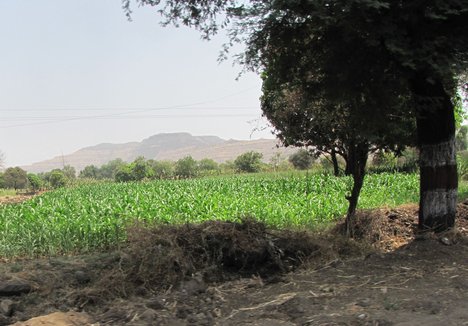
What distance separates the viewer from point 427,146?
22.2 feet

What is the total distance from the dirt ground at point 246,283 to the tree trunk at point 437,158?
45 centimetres

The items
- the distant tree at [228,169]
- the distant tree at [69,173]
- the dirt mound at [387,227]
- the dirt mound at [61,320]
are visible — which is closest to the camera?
the dirt mound at [61,320]

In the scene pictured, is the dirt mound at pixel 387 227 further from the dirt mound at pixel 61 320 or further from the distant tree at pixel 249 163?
the distant tree at pixel 249 163

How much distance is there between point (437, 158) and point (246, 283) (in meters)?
3.29

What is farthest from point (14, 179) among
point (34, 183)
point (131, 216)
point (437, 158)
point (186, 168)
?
point (437, 158)

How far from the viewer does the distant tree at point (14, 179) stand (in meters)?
52.0

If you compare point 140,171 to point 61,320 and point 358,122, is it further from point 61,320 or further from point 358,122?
point 61,320

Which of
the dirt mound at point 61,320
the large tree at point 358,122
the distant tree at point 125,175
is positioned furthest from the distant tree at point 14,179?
the dirt mound at point 61,320

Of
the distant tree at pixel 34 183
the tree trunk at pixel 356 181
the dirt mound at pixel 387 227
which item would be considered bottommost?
the distant tree at pixel 34 183

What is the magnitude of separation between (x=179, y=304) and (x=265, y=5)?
3443 mm

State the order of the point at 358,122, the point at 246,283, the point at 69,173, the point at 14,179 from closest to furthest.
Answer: the point at 246,283 < the point at 358,122 < the point at 14,179 < the point at 69,173

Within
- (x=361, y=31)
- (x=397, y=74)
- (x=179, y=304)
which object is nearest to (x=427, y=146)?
(x=397, y=74)

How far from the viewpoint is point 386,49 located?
19.4 ft

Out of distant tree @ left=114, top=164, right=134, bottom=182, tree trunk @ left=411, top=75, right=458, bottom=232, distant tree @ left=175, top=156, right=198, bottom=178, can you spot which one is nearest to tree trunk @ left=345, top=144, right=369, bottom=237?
tree trunk @ left=411, top=75, right=458, bottom=232
